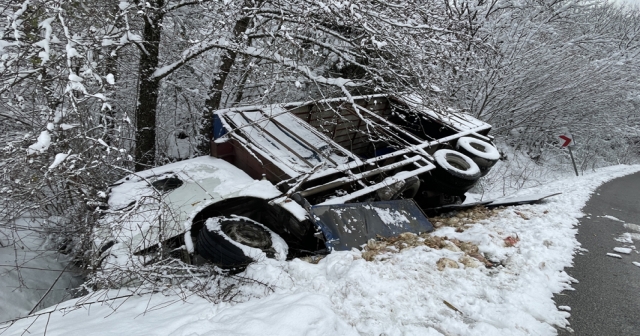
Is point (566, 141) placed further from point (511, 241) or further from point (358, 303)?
point (358, 303)

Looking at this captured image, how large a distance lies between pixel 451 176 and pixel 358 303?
3086mm

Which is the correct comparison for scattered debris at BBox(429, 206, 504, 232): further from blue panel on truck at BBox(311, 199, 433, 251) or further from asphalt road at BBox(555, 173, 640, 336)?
asphalt road at BBox(555, 173, 640, 336)

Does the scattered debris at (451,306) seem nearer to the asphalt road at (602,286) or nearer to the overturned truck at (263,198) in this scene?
the asphalt road at (602,286)

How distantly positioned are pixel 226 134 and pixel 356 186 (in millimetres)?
1710

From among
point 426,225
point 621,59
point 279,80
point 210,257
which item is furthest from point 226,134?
point 621,59

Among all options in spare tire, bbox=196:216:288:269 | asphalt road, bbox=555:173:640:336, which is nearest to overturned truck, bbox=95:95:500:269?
spare tire, bbox=196:216:288:269

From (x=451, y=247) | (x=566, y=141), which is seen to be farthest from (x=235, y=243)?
(x=566, y=141)

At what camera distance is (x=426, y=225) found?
4.22m

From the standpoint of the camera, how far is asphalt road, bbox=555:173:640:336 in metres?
2.79

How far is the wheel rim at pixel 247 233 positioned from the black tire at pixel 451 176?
2858 millimetres

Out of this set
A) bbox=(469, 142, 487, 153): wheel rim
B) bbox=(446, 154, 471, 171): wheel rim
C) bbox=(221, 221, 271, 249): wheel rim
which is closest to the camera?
bbox=(221, 221, 271, 249): wheel rim

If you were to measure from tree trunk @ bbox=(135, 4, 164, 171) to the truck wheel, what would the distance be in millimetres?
5038

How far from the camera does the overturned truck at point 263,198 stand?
10.0ft

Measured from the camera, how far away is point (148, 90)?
546 cm
